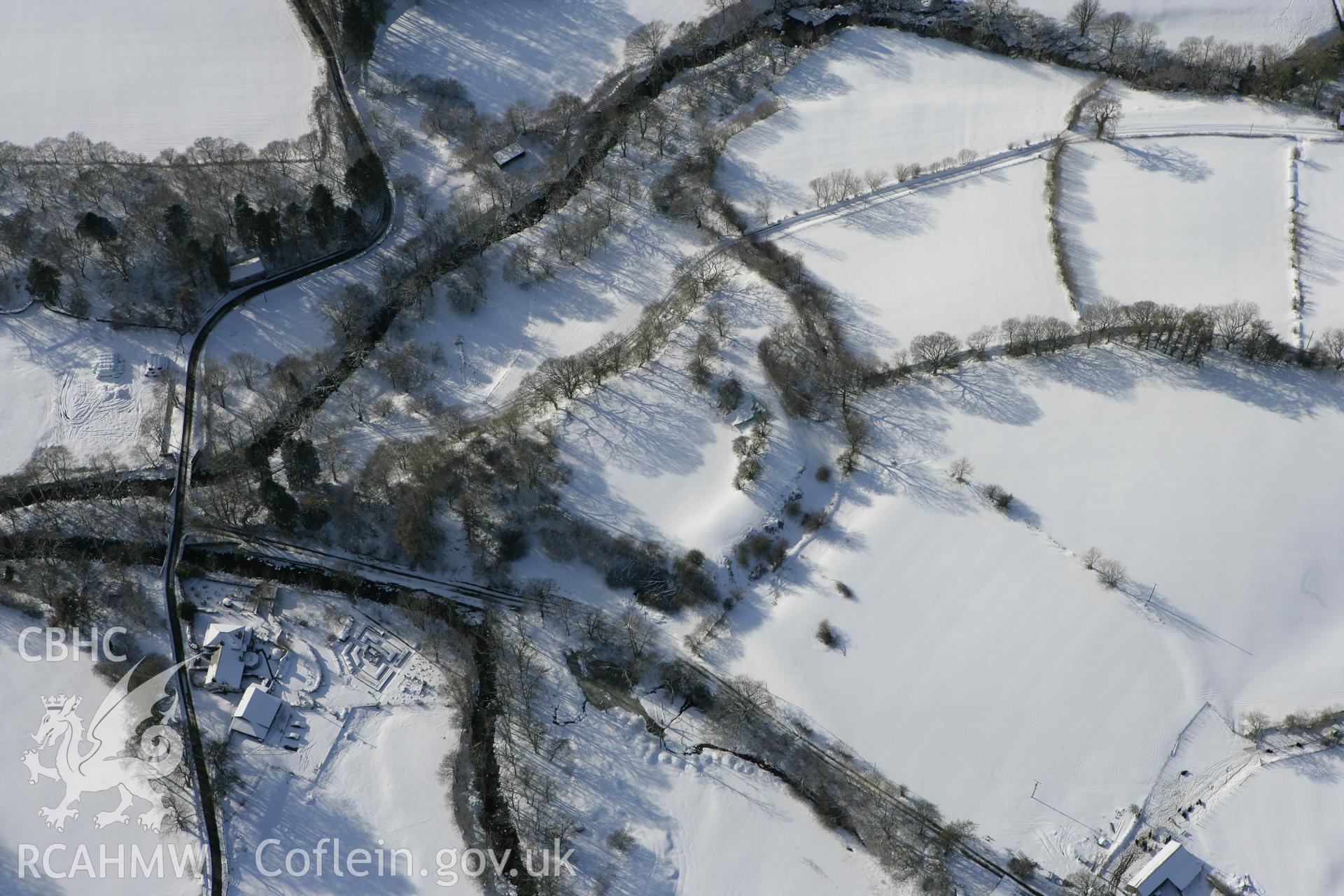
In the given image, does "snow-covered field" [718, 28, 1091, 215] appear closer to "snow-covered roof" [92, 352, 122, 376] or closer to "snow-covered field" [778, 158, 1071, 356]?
"snow-covered field" [778, 158, 1071, 356]

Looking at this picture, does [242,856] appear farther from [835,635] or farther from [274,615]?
[835,635]

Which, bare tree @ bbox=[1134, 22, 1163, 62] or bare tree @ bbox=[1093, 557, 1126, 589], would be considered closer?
bare tree @ bbox=[1093, 557, 1126, 589]

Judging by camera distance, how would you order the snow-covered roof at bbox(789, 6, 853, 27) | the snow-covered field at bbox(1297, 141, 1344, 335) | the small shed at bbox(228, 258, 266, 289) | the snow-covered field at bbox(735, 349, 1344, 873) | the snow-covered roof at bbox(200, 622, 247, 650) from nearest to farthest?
the snow-covered field at bbox(735, 349, 1344, 873), the snow-covered roof at bbox(200, 622, 247, 650), the snow-covered field at bbox(1297, 141, 1344, 335), the small shed at bbox(228, 258, 266, 289), the snow-covered roof at bbox(789, 6, 853, 27)

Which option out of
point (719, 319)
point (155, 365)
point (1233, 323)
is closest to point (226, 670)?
point (155, 365)

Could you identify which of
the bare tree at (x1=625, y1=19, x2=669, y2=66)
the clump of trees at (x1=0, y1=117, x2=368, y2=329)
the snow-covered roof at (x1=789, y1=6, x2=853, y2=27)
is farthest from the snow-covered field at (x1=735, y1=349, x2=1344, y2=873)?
the clump of trees at (x1=0, y1=117, x2=368, y2=329)

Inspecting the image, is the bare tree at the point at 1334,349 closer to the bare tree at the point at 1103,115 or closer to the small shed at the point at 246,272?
the bare tree at the point at 1103,115

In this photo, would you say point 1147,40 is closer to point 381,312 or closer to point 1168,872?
point 381,312
